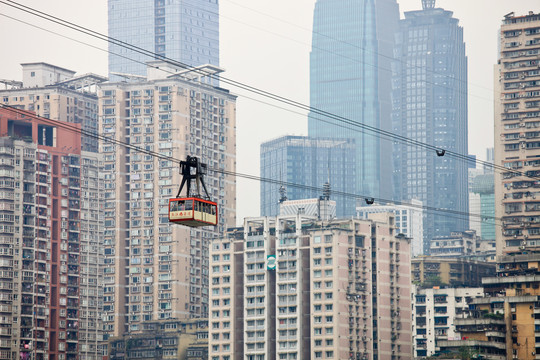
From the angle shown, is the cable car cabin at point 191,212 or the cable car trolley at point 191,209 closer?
the cable car trolley at point 191,209

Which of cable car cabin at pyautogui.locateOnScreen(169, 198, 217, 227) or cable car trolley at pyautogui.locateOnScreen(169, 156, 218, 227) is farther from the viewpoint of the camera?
cable car cabin at pyautogui.locateOnScreen(169, 198, 217, 227)

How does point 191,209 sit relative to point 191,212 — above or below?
above

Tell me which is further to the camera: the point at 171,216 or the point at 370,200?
the point at 370,200

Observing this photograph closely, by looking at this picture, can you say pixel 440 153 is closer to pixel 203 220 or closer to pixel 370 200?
pixel 370 200

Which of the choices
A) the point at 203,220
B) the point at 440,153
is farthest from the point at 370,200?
the point at 203,220

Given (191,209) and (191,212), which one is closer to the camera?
(191,212)

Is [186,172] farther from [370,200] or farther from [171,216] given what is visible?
[370,200]
